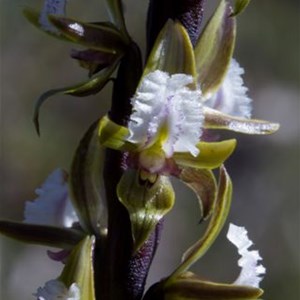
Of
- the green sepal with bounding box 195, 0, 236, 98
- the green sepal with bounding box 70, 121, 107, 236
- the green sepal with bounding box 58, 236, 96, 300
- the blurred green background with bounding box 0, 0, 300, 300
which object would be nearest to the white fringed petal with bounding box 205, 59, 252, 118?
the green sepal with bounding box 195, 0, 236, 98

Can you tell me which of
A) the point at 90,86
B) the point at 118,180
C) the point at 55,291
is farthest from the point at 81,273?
the point at 90,86

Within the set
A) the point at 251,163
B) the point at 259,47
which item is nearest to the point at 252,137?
the point at 251,163

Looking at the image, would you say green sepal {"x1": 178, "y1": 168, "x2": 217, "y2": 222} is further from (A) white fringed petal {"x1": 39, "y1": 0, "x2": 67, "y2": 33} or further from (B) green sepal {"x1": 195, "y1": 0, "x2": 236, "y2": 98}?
(A) white fringed petal {"x1": 39, "y1": 0, "x2": 67, "y2": 33}

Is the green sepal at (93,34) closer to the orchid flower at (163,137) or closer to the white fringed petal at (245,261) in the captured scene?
the orchid flower at (163,137)

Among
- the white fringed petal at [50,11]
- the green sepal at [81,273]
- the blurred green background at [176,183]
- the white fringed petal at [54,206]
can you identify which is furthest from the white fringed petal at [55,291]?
the blurred green background at [176,183]

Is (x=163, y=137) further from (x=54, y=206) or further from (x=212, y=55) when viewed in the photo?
(x=54, y=206)

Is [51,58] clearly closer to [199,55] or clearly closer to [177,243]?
[177,243]
